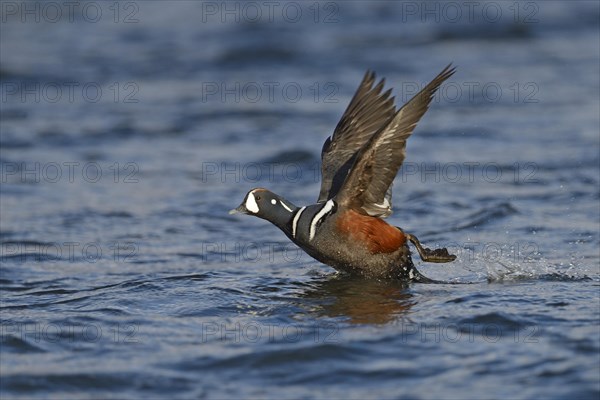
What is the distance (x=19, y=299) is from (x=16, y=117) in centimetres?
823

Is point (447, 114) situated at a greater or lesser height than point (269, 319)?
greater

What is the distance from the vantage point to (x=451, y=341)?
8.01 metres

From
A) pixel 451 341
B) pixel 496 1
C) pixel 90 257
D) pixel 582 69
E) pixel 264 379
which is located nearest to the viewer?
pixel 264 379

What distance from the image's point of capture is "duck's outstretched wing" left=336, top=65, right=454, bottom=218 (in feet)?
28.7

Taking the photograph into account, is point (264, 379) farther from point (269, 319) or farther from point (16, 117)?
point (16, 117)

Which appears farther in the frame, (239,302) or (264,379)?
(239,302)

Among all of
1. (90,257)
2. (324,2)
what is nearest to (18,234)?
(90,257)
